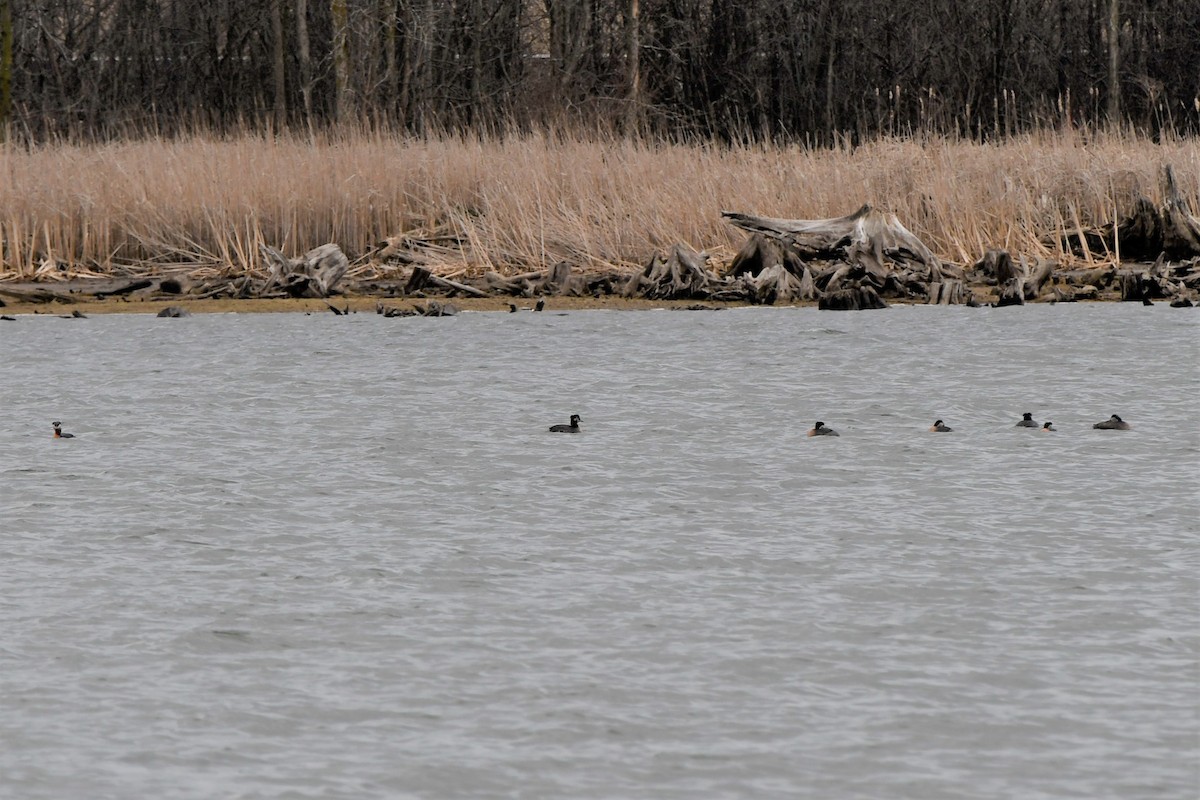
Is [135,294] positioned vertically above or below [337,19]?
below

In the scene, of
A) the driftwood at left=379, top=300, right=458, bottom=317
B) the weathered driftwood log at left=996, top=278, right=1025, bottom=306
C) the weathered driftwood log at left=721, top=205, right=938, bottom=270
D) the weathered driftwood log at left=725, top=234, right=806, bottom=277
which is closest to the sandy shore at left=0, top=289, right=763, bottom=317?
the driftwood at left=379, top=300, right=458, bottom=317

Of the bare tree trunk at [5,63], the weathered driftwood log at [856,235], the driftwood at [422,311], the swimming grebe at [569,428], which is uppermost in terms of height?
the bare tree trunk at [5,63]

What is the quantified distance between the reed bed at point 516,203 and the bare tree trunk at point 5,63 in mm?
7365

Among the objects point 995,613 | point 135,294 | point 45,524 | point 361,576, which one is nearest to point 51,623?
point 361,576

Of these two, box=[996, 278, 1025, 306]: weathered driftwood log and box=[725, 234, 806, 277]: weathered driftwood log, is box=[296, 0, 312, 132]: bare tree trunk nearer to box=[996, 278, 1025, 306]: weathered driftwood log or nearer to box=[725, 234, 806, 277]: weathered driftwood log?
box=[725, 234, 806, 277]: weathered driftwood log

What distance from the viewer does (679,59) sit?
3027cm

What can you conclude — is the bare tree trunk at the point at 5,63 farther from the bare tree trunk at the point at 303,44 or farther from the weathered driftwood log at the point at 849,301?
the weathered driftwood log at the point at 849,301

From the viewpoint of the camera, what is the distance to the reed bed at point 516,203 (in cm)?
1652

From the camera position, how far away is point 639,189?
16.8 metres

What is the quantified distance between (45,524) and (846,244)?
10683 mm

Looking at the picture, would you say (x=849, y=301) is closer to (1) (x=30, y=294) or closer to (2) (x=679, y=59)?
(1) (x=30, y=294)

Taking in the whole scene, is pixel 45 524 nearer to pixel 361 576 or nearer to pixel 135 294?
pixel 361 576

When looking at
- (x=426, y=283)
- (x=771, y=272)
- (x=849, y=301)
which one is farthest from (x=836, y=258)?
(x=426, y=283)

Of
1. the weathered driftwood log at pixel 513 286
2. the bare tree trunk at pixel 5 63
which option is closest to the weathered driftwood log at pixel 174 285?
the weathered driftwood log at pixel 513 286
